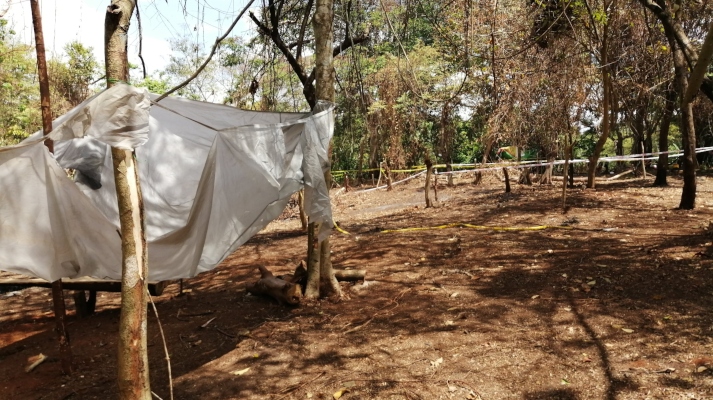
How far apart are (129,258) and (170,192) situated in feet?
6.09

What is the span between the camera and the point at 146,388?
2.19 meters

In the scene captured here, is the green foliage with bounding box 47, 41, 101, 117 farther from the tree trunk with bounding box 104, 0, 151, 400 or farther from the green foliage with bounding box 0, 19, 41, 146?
the tree trunk with bounding box 104, 0, 151, 400

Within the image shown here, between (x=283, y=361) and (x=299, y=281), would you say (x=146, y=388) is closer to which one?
(x=283, y=361)

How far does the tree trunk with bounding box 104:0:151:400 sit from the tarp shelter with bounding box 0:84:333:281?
2.44 feet

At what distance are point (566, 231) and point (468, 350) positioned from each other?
376 centimetres

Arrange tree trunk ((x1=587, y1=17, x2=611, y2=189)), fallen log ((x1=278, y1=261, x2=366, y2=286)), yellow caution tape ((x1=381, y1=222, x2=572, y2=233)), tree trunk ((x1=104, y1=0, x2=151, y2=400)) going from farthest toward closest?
1. tree trunk ((x1=587, y1=17, x2=611, y2=189))
2. yellow caution tape ((x1=381, y1=222, x2=572, y2=233))
3. fallen log ((x1=278, y1=261, x2=366, y2=286))
4. tree trunk ((x1=104, y1=0, x2=151, y2=400))

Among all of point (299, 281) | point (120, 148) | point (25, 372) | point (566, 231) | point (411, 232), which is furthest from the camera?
point (411, 232)

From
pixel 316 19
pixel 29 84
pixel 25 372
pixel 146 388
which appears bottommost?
pixel 25 372

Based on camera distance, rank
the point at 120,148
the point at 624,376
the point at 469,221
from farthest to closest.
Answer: the point at 469,221 → the point at 624,376 → the point at 120,148

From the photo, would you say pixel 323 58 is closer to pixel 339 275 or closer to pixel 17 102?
pixel 339 275

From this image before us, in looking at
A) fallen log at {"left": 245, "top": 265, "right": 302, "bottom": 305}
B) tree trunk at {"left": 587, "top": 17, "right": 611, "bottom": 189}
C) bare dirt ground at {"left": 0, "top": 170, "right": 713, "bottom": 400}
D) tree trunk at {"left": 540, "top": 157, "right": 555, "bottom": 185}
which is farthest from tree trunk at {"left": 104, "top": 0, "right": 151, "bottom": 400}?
tree trunk at {"left": 540, "top": 157, "right": 555, "bottom": 185}

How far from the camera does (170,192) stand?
3887 mm

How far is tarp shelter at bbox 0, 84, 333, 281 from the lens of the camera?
306 cm

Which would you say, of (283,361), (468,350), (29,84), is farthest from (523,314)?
(29,84)
